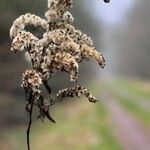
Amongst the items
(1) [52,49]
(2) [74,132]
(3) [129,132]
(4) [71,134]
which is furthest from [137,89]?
(1) [52,49]

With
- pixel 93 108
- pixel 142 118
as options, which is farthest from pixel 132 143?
pixel 93 108

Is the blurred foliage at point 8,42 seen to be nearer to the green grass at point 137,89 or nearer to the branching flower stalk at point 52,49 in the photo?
the branching flower stalk at point 52,49

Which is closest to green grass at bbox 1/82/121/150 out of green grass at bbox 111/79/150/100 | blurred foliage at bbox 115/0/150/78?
green grass at bbox 111/79/150/100

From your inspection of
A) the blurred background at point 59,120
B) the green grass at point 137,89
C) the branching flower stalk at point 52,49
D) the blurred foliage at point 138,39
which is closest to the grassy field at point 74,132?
the blurred background at point 59,120

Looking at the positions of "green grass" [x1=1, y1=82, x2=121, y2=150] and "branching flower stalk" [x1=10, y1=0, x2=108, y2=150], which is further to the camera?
"green grass" [x1=1, y1=82, x2=121, y2=150]

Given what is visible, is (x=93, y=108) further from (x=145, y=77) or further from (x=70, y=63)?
(x=145, y=77)

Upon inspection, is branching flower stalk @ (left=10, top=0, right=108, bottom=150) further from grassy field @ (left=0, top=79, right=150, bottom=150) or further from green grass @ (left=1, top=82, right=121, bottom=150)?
grassy field @ (left=0, top=79, right=150, bottom=150)
